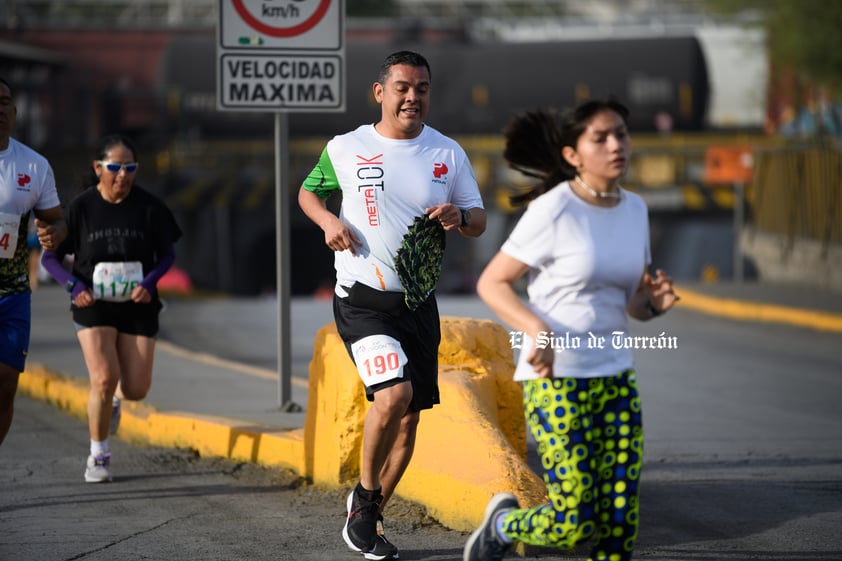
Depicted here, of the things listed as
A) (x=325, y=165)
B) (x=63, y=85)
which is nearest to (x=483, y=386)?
(x=325, y=165)

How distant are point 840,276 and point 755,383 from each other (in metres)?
10.3

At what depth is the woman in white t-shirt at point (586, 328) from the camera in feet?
15.3

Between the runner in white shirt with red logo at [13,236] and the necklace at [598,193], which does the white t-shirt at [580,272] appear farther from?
the runner in white shirt with red logo at [13,236]

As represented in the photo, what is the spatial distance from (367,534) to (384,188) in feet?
4.61

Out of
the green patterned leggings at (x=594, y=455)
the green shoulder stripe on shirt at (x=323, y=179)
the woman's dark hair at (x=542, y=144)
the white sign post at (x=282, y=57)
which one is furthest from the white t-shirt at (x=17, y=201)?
the green patterned leggings at (x=594, y=455)

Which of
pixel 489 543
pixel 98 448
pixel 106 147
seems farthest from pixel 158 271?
pixel 489 543

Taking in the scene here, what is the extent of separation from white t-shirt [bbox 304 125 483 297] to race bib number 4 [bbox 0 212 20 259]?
1.72 m

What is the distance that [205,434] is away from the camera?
28.2 feet

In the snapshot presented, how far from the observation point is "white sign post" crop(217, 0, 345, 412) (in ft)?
29.9

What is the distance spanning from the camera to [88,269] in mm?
7691

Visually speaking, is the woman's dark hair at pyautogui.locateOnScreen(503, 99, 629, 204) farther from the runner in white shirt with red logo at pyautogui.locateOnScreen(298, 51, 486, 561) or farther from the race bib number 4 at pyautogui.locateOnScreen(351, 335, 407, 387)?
the race bib number 4 at pyautogui.locateOnScreen(351, 335, 407, 387)

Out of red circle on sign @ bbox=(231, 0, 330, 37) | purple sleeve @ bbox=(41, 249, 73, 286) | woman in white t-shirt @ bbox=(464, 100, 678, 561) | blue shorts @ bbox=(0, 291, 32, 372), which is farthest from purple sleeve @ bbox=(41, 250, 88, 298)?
woman in white t-shirt @ bbox=(464, 100, 678, 561)

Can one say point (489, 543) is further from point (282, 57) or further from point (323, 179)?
point (282, 57)

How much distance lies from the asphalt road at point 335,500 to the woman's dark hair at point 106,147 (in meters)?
1.65
